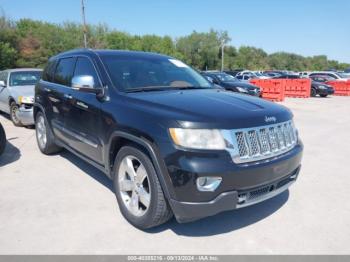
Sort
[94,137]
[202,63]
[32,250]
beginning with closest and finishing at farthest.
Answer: [32,250], [94,137], [202,63]

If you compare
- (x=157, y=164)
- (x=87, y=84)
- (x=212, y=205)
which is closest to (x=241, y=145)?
(x=212, y=205)

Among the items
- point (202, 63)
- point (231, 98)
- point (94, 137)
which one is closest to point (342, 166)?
point (231, 98)

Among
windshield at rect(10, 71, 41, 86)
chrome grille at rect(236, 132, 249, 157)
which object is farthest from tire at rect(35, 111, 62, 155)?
chrome grille at rect(236, 132, 249, 157)

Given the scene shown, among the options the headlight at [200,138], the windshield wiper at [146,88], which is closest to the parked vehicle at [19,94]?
the windshield wiper at [146,88]

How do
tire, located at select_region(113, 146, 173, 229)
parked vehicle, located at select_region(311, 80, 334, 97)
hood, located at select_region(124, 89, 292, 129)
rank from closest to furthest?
hood, located at select_region(124, 89, 292, 129) → tire, located at select_region(113, 146, 173, 229) → parked vehicle, located at select_region(311, 80, 334, 97)

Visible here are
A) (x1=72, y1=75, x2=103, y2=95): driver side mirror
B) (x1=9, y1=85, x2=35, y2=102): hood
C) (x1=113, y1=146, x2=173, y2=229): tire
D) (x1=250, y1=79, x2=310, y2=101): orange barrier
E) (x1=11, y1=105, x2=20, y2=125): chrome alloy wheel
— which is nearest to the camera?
(x1=113, y1=146, x2=173, y2=229): tire

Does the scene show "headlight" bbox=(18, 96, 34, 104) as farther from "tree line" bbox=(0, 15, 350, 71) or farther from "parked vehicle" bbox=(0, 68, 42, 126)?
"tree line" bbox=(0, 15, 350, 71)

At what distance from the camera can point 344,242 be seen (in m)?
2.98

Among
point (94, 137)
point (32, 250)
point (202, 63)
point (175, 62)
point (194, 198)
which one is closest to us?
point (194, 198)

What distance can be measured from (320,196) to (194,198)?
2.29 m

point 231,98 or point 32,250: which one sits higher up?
point 231,98

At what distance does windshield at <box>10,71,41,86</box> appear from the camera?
8.74 meters

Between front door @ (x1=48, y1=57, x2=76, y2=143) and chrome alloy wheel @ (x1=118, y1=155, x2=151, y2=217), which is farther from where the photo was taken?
front door @ (x1=48, y1=57, x2=76, y2=143)

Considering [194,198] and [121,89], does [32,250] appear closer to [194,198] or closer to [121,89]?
[194,198]
